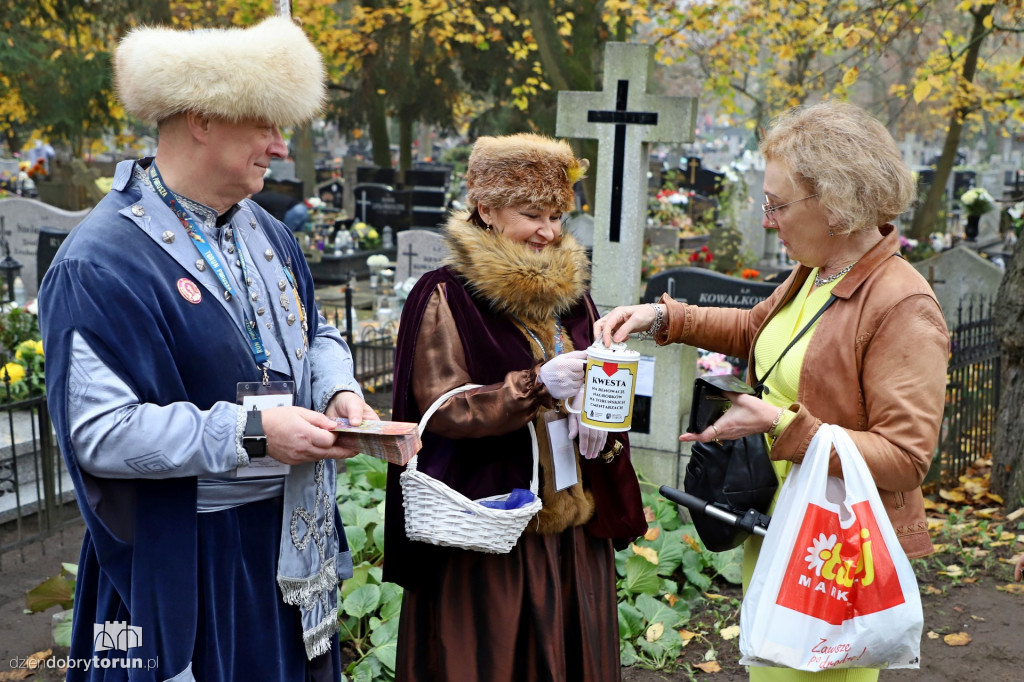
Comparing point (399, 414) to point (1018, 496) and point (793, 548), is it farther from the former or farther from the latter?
point (1018, 496)

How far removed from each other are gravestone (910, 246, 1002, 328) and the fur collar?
8966mm

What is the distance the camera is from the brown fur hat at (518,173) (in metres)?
2.64

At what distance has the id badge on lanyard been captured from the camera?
1.96 meters

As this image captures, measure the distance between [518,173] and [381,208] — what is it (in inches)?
558

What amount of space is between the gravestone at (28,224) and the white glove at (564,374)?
10911mm

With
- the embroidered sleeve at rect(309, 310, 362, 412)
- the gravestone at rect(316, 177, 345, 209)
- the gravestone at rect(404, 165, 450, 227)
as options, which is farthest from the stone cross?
the gravestone at rect(316, 177, 345, 209)

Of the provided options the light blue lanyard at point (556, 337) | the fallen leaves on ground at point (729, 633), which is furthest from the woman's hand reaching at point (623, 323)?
the fallen leaves on ground at point (729, 633)

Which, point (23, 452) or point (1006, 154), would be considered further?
point (1006, 154)

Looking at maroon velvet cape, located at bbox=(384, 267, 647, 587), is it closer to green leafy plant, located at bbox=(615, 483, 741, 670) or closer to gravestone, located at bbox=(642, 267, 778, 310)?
green leafy plant, located at bbox=(615, 483, 741, 670)

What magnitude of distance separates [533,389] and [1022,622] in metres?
3.10

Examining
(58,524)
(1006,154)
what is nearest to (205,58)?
(58,524)

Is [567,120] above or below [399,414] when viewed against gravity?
above

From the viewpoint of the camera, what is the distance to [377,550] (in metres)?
4.24

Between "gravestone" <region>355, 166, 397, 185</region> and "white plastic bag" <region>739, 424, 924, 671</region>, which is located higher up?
"gravestone" <region>355, 166, 397, 185</region>
